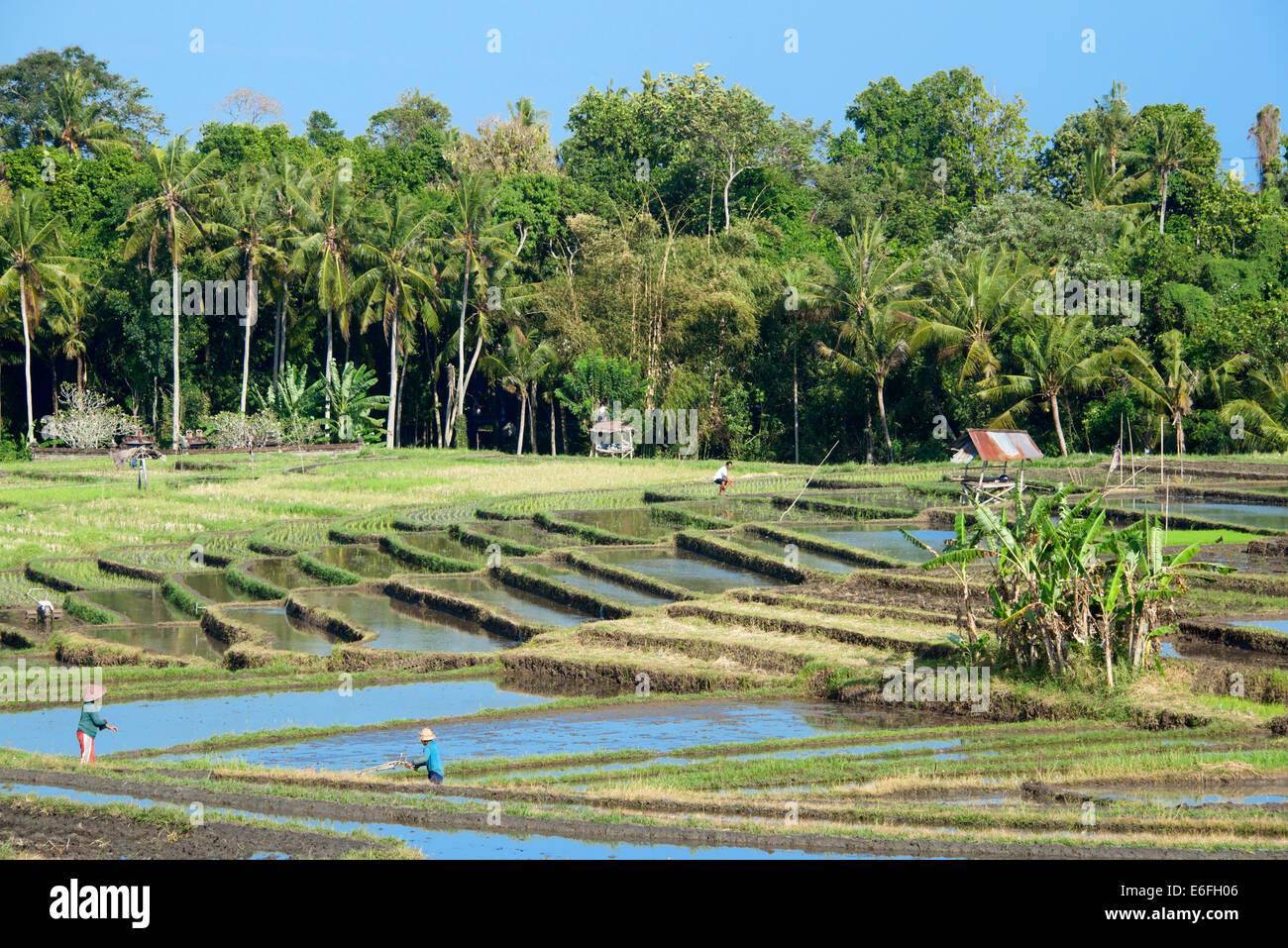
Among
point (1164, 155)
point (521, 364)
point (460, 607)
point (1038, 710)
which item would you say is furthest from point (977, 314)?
point (1038, 710)

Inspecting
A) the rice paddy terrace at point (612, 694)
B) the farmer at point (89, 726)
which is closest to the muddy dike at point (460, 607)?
the rice paddy terrace at point (612, 694)

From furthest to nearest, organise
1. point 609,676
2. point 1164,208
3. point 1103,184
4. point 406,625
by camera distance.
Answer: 1. point 1103,184
2. point 1164,208
3. point 406,625
4. point 609,676

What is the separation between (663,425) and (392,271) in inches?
392

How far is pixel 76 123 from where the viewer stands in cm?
5594

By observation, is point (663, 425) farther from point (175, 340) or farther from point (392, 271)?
point (175, 340)

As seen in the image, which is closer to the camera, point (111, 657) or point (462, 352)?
point (111, 657)

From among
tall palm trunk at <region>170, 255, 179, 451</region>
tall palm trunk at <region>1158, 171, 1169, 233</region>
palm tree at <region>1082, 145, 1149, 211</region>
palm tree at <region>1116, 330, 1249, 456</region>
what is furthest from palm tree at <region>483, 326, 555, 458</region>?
tall palm trunk at <region>1158, 171, 1169, 233</region>

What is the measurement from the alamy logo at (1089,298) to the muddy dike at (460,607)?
71.3 ft

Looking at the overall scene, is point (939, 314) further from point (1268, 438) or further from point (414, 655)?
point (414, 655)

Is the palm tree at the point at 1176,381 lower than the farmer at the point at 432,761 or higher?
higher

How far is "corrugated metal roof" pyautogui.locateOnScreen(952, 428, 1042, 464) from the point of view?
97.4ft

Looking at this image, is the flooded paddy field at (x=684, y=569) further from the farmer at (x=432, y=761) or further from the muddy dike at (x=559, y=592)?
the farmer at (x=432, y=761)

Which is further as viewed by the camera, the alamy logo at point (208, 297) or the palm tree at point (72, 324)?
the alamy logo at point (208, 297)
